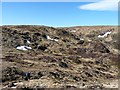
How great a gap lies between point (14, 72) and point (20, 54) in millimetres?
16087

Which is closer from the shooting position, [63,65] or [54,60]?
[63,65]

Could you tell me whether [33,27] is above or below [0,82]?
above

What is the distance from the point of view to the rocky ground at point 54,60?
52969 millimetres

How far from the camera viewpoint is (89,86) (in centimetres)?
5219

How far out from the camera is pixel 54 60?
67.2 metres

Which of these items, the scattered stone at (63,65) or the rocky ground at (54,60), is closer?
the rocky ground at (54,60)

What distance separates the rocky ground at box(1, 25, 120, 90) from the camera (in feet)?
174

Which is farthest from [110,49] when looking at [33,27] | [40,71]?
[40,71]

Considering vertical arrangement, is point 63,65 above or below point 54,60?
below

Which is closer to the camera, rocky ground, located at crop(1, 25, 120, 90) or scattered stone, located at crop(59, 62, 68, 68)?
rocky ground, located at crop(1, 25, 120, 90)

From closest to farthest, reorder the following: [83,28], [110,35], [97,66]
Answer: [97,66] < [110,35] < [83,28]

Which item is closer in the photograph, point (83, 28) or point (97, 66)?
point (97, 66)

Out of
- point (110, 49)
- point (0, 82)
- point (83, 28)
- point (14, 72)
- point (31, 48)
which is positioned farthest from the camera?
point (83, 28)

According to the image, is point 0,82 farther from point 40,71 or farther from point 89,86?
point 89,86
